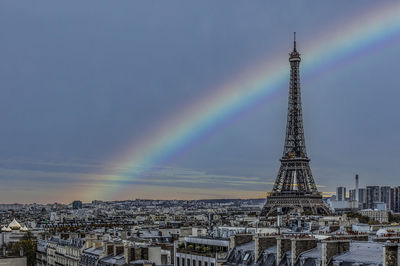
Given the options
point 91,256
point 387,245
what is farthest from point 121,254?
point 387,245

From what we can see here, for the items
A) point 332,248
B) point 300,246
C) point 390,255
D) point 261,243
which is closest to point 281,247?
point 300,246

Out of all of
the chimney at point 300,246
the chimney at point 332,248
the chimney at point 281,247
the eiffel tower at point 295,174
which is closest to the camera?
the chimney at point 332,248

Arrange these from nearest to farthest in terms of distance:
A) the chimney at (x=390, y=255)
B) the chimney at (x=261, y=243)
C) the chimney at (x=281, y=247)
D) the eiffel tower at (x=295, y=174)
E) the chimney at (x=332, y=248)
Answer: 1. the chimney at (x=390, y=255)
2. the chimney at (x=332, y=248)
3. the chimney at (x=281, y=247)
4. the chimney at (x=261, y=243)
5. the eiffel tower at (x=295, y=174)

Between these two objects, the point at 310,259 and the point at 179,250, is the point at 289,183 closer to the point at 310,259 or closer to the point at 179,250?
the point at 179,250

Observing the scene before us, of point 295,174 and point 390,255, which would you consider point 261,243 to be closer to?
point 390,255

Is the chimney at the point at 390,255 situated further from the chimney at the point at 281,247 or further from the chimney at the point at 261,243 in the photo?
the chimney at the point at 261,243

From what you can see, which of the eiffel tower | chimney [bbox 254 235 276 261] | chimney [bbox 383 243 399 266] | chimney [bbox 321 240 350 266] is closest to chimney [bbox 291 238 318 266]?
chimney [bbox 321 240 350 266]

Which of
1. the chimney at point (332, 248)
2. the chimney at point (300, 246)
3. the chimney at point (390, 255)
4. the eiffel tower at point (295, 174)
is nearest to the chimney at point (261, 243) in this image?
the chimney at point (300, 246)
